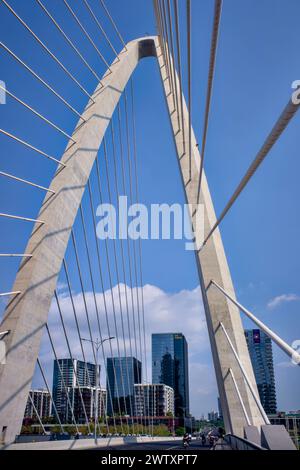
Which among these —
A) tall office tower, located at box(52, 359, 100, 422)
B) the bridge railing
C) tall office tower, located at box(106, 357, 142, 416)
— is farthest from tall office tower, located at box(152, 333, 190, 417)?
the bridge railing

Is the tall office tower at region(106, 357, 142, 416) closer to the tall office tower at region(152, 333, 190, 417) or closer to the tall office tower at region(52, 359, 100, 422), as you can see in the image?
the tall office tower at region(52, 359, 100, 422)

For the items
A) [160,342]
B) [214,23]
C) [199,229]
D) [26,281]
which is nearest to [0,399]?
[26,281]

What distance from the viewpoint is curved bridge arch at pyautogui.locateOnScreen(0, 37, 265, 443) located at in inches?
440

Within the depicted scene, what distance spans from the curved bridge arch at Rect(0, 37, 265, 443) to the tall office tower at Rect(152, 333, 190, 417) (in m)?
120

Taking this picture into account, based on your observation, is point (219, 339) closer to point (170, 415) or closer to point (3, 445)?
point (3, 445)

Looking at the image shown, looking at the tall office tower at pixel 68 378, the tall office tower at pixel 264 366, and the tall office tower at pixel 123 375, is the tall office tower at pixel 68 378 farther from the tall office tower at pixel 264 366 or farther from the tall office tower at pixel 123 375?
the tall office tower at pixel 264 366

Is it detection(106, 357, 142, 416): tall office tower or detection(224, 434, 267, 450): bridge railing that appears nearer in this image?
detection(224, 434, 267, 450): bridge railing

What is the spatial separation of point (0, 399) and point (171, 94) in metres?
11.4

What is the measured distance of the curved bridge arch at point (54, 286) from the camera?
440 inches

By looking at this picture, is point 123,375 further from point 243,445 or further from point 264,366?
point 264,366

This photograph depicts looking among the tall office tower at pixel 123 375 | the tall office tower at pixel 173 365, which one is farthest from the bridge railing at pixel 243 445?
the tall office tower at pixel 173 365

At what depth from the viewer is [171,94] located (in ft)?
53.8

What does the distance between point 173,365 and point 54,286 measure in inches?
5251
